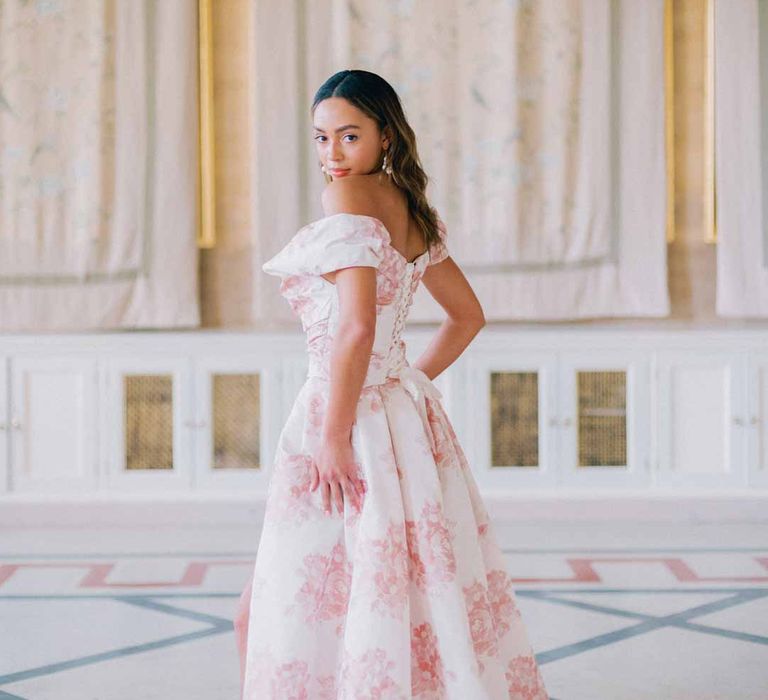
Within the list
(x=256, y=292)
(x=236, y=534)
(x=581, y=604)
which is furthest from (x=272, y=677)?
(x=256, y=292)

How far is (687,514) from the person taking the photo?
14.9 feet

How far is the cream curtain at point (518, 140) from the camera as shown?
15.0 feet

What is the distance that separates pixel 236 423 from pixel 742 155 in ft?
7.09

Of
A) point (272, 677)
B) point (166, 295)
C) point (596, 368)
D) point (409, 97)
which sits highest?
point (409, 97)

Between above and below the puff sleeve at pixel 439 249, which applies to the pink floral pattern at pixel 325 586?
below

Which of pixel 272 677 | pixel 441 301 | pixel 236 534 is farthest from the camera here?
pixel 236 534

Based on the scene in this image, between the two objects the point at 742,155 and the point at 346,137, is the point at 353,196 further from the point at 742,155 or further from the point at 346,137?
the point at 742,155

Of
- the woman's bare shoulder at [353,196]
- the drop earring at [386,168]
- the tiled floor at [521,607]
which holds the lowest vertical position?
the tiled floor at [521,607]

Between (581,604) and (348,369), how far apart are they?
5.68 feet

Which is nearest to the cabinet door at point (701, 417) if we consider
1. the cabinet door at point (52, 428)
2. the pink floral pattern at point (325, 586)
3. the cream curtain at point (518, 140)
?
the cream curtain at point (518, 140)

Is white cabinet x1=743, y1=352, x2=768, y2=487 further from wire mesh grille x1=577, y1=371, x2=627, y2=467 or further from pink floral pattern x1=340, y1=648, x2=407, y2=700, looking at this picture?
pink floral pattern x1=340, y1=648, x2=407, y2=700

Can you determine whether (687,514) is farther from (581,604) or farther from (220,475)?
(220,475)

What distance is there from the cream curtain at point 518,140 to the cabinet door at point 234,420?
0.77 ft

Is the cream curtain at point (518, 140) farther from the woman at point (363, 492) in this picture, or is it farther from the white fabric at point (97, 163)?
the woman at point (363, 492)
